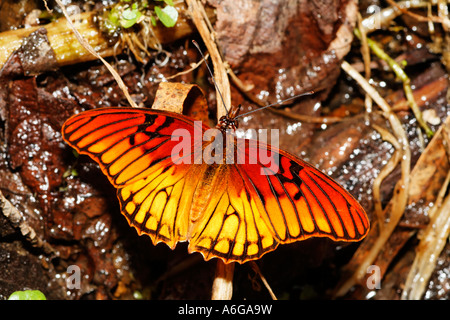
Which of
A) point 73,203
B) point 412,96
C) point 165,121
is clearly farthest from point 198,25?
point 412,96

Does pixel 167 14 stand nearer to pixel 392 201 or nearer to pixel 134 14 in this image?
pixel 134 14

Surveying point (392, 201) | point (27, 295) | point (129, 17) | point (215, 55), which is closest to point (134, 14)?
point (129, 17)

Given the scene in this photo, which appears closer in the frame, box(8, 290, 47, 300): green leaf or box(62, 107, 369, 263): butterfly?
box(62, 107, 369, 263): butterfly

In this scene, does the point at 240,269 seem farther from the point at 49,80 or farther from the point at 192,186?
the point at 49,80

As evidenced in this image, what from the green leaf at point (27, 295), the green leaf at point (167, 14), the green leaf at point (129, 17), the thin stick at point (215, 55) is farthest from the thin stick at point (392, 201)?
the green leaf at point (27, 295)

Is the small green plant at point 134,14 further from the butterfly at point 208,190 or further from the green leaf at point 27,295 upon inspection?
the green leaf at point 27,295

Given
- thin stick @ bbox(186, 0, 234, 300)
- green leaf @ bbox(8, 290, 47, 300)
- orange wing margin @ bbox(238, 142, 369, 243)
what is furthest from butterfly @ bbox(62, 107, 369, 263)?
green leaf @ bbox(8, 290, 47, 300)

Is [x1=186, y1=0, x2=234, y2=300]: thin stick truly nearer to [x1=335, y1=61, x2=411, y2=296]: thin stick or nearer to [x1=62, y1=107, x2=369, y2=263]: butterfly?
[x1=62, y1=107, x2=369, y2=263]: butterfly

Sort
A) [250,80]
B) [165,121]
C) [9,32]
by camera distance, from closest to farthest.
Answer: [165,121]
[9,32]
[250,80]
